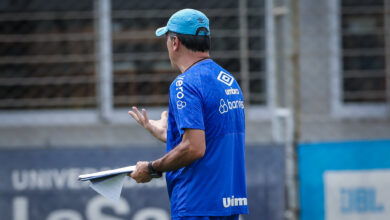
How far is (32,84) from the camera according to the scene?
6301 mm

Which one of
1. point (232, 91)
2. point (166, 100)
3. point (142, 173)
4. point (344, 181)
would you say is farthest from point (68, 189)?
point (232, 91)

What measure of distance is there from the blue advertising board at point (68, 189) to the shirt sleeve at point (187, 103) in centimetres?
220

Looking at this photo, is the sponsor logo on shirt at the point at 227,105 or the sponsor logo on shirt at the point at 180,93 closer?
the sponsor logo on shirt at the point at 180,93

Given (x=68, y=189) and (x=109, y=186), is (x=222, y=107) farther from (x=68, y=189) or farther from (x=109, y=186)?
(x=68, y=189)

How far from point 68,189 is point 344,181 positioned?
2.23 m

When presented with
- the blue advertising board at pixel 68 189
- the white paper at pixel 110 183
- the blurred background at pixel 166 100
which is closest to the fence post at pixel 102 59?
the blurred background at pixel 166 100

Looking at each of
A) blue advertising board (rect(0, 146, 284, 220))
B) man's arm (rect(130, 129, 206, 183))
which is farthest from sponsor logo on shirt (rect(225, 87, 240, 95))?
blue advertising board (rect(0, 146, 284, 220))

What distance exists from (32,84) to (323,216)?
9.77 feet

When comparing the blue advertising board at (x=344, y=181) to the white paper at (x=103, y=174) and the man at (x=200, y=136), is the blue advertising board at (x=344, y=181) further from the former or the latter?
the white paper at (x=103, y=174)

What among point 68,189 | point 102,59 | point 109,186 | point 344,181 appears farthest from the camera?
point 102,59

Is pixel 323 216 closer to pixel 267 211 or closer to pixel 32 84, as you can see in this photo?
pixel 267 211

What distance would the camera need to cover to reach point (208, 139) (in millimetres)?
3266

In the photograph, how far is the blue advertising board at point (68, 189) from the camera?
5211mm

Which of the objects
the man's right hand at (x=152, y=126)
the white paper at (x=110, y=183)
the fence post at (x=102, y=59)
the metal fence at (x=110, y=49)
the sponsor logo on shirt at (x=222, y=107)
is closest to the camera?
the sponsor logo on shirt at (x=222, y=107)
